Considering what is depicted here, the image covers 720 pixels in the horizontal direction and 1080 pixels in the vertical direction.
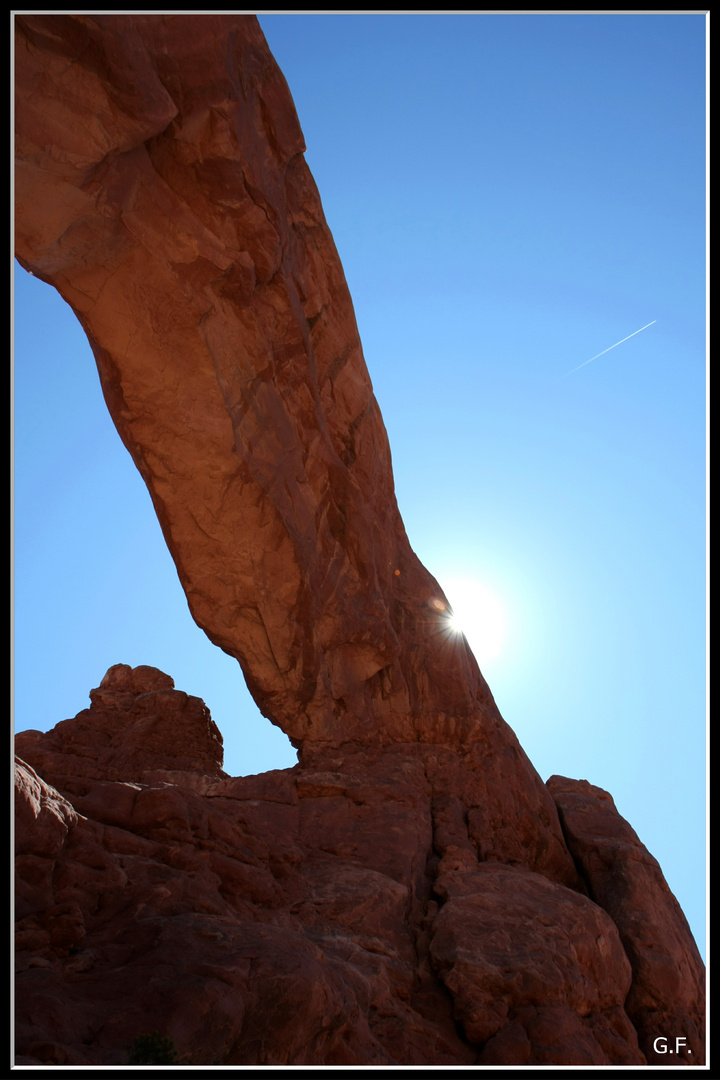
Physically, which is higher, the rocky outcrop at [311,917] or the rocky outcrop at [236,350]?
the rocky outcrop at [236,350]

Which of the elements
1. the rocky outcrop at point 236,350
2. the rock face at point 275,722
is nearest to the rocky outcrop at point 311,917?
the rock face at point 275,722

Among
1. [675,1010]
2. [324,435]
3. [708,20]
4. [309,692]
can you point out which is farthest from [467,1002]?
[708,20]

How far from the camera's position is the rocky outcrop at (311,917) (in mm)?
6605

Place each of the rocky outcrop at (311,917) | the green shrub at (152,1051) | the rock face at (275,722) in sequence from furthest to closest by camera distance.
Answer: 1. the rock face at (275,722)
2. the rocky outcrop at (311,917)
3. the green shrub at (152,1051)

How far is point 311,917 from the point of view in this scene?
976 cm

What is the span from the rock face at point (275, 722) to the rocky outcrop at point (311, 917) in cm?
4

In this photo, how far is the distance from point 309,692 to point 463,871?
3.77 metres

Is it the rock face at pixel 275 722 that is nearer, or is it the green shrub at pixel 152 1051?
the green shrub at pixel 152 1051

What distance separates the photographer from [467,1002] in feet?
30.4

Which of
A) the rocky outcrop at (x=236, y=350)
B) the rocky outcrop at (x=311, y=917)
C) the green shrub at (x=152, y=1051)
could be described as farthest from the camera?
the rocky outcrop at (x=236, y=350)

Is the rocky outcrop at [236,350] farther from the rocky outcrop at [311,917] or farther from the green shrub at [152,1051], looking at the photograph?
the green shrub at [152,1051]

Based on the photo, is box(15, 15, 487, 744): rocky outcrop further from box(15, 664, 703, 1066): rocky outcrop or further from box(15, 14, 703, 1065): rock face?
box(15, 664, 703, 1066): rocky outcrop

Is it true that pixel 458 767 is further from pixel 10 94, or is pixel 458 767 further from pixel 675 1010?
pixel 10 94

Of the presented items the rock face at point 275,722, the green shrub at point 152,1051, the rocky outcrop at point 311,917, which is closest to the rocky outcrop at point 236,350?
the rock face at point 275,722
